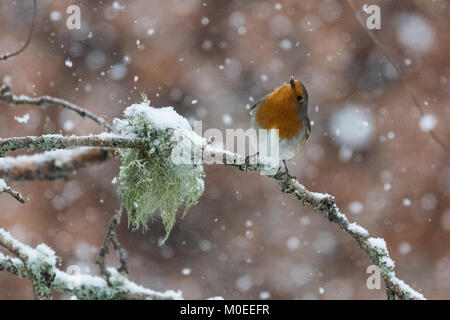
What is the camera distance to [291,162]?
17.6 feet

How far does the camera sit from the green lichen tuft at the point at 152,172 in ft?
5.45

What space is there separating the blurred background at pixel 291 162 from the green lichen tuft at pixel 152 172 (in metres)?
2.96

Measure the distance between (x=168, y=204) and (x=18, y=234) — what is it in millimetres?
3264

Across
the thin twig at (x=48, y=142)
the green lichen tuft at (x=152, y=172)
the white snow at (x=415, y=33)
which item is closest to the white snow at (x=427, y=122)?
the white snow at (x=415, y=33)

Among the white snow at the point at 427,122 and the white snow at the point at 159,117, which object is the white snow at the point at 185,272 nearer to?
the white snow at the point at 427,122

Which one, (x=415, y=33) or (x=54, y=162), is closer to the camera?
(x=54, y=162)

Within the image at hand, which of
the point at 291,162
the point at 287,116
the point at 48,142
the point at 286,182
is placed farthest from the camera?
the point at 291,162

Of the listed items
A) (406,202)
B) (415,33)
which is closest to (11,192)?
(406,202)

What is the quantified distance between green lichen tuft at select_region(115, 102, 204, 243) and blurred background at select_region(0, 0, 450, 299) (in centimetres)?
296

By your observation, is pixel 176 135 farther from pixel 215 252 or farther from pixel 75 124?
pixel 215 252

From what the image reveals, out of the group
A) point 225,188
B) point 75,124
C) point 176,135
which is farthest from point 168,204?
point 225,188

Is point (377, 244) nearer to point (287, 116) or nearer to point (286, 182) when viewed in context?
point (286, 182)

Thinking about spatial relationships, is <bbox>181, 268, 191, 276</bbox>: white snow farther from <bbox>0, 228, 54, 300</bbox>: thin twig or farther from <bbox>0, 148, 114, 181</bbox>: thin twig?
<bbox>0, 228, 54, 300</bbox>: thin twig

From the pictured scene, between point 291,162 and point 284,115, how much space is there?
3145 mm
